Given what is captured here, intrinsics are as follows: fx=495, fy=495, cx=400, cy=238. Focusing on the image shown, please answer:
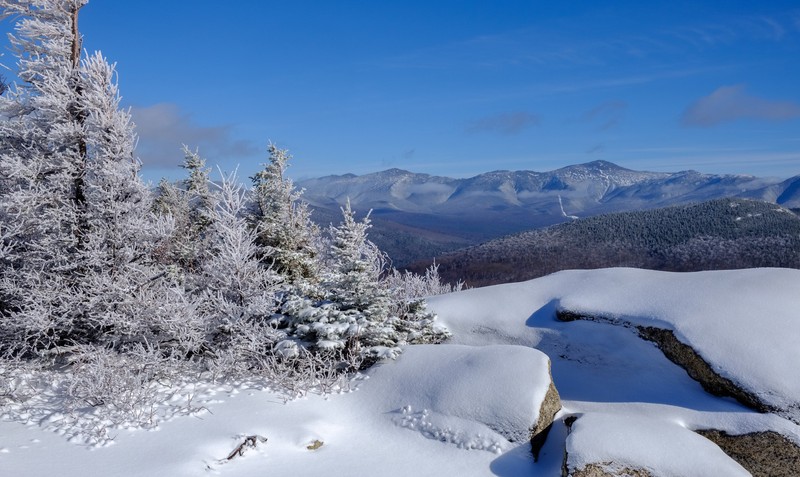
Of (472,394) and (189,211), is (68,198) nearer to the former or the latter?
(472,394)

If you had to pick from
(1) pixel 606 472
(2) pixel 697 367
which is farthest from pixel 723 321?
(1) pixel 606 472

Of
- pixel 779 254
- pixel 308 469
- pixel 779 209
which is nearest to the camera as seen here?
pixel 308 469

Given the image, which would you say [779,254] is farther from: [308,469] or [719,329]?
[308,469]

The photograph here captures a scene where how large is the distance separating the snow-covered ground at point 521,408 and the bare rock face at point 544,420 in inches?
7.9

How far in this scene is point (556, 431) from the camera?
11188mm

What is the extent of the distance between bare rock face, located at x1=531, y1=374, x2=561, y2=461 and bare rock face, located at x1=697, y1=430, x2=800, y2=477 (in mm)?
3768

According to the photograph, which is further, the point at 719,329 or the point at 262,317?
the point at 262,317

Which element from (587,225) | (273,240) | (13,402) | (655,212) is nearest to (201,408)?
(13,402)

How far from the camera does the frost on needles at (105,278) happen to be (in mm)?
12531

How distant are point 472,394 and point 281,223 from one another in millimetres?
11637

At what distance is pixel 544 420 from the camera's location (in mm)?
11164

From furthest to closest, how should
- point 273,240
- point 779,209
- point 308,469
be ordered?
point 779,209 < point 273,240 < point 308,469

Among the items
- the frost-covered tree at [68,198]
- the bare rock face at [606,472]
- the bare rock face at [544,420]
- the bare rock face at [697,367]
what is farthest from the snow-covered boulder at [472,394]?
the frost-covered tree at [68,198]

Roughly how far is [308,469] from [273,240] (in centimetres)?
1189
